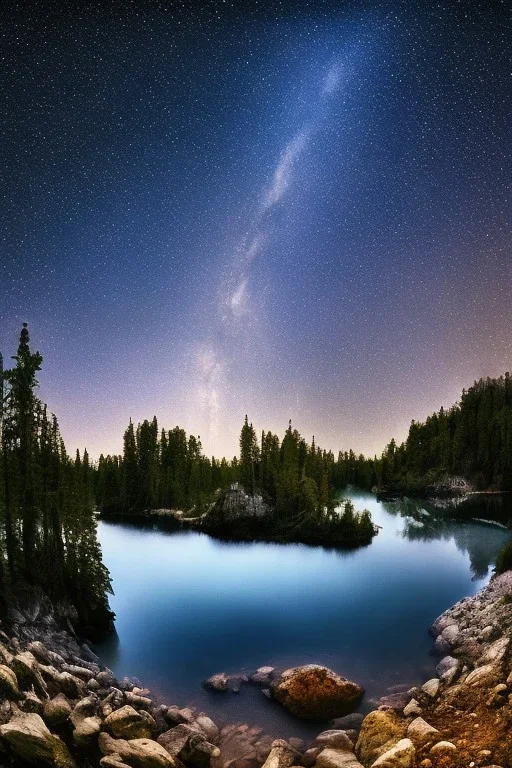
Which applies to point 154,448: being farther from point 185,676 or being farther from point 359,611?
point 185,676

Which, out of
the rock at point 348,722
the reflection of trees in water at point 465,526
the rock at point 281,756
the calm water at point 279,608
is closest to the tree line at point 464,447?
the reflection of trees in water at point 465,526

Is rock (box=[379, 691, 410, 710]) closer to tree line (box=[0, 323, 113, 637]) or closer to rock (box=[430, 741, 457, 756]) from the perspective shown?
rock (box=[430, 741, 457, 756])

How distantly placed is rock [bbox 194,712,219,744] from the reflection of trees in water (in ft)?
97.8

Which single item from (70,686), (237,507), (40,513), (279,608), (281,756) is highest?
(40,513)

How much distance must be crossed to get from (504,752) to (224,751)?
315 inches

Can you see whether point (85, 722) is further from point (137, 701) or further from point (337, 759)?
point (337, 759)

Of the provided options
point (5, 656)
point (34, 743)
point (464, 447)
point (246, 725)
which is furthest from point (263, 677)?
point (464, 447)

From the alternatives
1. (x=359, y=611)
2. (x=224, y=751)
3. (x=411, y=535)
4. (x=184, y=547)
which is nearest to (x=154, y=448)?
(x=184, y=547)

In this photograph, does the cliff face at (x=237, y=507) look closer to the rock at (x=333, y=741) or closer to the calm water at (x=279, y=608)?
the calm water at (x=279, y=608)

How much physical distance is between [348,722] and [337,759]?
324 centimetres

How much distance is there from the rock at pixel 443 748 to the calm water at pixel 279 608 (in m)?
5.91

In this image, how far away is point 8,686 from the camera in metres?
10.9

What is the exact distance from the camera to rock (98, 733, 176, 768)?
10.4m

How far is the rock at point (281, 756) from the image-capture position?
10938mm
